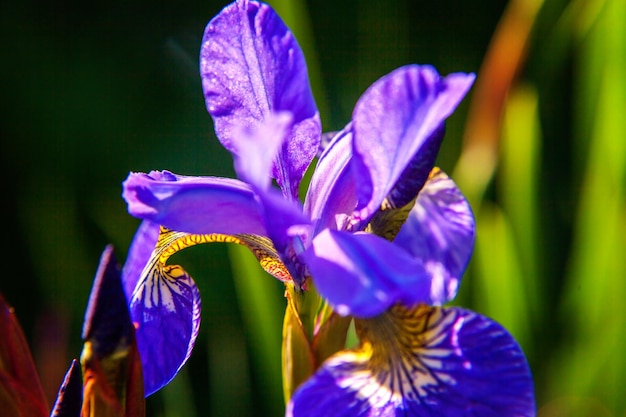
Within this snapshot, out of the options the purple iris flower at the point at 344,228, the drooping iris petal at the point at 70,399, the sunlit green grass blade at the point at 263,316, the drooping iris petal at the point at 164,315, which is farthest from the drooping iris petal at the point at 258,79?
the sunlit green grass blade at the point at 263,316

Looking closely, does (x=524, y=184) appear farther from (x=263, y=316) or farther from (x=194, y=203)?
(x=194, y=203)

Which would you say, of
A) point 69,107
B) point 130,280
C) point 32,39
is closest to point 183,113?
point 69,107

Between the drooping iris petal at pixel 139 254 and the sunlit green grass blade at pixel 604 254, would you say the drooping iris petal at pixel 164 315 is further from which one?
the sunlit green grass blade at pixel 604 254

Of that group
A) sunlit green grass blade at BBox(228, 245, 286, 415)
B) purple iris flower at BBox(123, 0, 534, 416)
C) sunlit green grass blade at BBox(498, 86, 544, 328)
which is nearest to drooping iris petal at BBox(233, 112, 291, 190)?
purple iris flower at BBox(123, 0, 534, 416)

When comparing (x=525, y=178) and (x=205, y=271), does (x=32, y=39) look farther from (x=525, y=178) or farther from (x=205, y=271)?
(x=525, y=178)

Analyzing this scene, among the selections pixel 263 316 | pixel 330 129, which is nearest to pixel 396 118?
pixel 263 316
